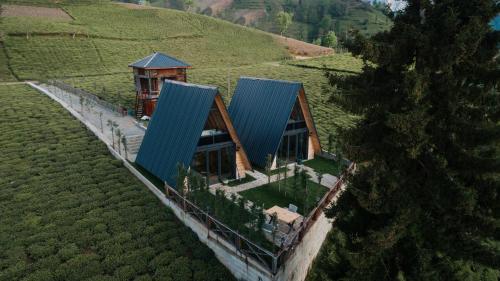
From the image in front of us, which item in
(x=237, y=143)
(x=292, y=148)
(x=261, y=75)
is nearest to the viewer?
(x=237, y=143)

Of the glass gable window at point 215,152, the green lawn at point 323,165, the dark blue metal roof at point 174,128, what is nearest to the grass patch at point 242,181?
the glass gable window at point 215,152

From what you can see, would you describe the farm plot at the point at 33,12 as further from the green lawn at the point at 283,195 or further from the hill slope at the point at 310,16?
the hill slope at the point at 310,16

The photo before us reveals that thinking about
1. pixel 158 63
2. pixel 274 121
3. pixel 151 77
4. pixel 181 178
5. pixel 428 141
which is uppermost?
pixel 158 63

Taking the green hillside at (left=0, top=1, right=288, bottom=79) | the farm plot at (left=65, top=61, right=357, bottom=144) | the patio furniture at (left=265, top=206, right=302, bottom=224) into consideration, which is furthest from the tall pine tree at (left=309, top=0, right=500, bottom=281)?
the green hillside at (left=0, top=1, right=288, bottom=79)

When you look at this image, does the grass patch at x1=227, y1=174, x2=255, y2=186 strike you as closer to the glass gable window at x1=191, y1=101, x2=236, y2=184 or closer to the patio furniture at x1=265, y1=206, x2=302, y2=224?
the glass gable window at x1=191, y1=101, x2=236, y2=184

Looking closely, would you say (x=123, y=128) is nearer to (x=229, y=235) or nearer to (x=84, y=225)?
(x=84, y=225)

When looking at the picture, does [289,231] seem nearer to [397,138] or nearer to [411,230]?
[411,230]

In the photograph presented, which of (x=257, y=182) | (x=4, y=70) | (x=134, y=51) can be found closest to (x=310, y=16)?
(x=134, y=51)
